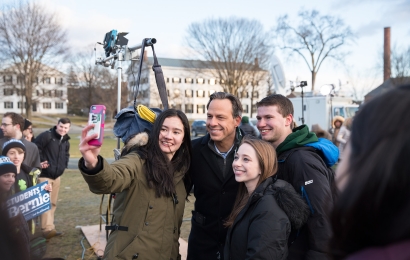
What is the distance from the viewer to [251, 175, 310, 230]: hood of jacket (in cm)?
230

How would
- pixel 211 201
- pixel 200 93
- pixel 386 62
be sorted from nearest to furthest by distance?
pixel 211 201 < pixel 386 62 < pixel 200 93

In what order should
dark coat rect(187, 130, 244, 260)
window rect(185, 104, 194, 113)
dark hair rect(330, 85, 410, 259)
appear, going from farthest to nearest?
1. window rect(185, 104, 194, 113)
2. dark coat rect(187, 130, 244, 260)
3. dark hair rect(330, 85, 410, 259)

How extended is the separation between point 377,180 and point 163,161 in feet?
6.91

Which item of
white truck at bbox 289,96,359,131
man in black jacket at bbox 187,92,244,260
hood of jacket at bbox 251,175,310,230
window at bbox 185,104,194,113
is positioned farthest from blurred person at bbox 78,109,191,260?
window at bbox 185,104,194,113

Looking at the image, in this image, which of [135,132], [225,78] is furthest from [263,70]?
[135,132]

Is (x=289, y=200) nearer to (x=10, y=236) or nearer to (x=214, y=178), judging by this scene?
(x=214, y=178)

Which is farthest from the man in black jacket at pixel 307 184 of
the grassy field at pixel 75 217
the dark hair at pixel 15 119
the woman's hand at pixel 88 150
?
the dark hair at pixel 15 119

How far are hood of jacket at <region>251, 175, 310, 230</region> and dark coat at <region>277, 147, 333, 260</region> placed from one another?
13cm

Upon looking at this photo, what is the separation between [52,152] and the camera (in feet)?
22.3

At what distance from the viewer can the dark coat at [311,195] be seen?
8.09ft

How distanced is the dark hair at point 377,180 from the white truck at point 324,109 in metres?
18.5

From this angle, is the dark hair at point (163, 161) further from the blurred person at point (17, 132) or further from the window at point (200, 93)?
the window at point (200, 93)

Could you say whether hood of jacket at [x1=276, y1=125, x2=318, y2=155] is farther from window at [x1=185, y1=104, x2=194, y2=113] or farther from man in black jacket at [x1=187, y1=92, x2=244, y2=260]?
window at [x1=185, y1=104, x2=194, y2=113]

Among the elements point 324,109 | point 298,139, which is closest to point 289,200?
point 298,139
